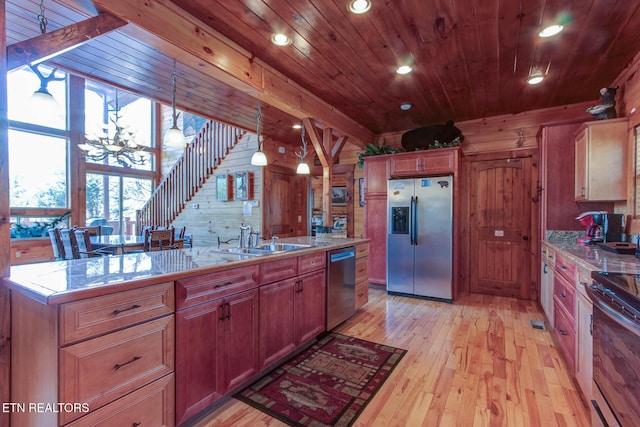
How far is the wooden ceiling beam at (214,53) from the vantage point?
1898 millimetres

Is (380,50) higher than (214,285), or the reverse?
(380,50)

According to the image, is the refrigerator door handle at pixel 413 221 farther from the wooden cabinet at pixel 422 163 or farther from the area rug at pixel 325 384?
the area rug at pixel 325 384

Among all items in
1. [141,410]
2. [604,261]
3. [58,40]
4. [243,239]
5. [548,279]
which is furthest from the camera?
[548,279]

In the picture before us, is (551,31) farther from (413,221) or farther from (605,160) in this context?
(413,221)

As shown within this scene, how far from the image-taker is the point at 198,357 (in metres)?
1.67

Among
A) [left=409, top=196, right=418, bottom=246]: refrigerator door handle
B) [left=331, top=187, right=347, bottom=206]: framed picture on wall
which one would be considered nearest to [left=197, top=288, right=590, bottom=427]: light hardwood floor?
[left=409, top=196, right=418, bottom=246]: refrigerator door handle

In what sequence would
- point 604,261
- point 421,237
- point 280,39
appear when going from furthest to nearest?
point 421,237 < point 280,39 < point 604,261

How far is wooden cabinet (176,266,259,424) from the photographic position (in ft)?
5.24

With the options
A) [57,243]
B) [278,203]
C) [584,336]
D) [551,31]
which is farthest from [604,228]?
[57,243]

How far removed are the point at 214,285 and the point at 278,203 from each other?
4.19 meters

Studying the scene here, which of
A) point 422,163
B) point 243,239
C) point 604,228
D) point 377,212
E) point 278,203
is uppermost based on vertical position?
point 422,163

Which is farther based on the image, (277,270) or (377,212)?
(377,212)

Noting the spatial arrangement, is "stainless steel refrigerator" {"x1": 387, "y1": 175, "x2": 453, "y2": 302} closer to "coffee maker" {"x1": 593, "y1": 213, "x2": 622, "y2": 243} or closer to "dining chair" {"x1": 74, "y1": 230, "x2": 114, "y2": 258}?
"coffee maker" {"x1": 593, "y1": 213, "x2": 622, "y2": 243}

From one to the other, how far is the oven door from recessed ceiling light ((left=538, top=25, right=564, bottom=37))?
1993 mm
